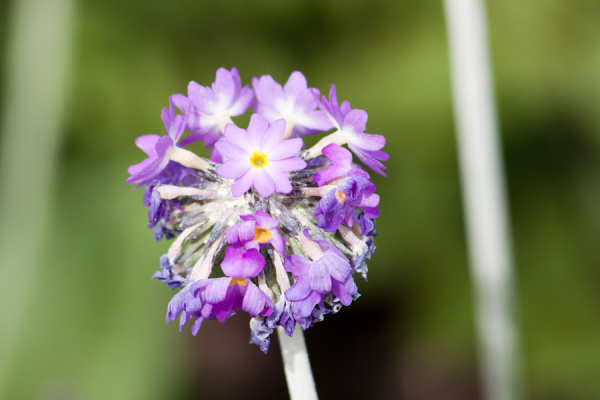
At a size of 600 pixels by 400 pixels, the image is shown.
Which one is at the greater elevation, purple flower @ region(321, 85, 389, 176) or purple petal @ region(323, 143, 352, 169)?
purple flower @ region(321, 85, 389, 176)

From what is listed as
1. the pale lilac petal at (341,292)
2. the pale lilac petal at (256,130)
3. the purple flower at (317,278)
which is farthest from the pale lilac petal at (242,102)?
the pale lilac petal at (341,292)

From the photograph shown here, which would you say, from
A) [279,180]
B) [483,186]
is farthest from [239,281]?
[483,186]

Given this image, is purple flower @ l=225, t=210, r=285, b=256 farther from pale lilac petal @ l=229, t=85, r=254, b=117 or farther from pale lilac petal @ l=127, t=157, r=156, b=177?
pale lilac petal @ l=229, t=85, r=254, b=117

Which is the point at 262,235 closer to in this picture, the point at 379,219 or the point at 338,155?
the point at 338,155

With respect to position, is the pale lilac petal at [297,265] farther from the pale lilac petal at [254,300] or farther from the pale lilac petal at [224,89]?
the pale lilac petal at [224,89]

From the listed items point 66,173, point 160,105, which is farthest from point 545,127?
point 66,173

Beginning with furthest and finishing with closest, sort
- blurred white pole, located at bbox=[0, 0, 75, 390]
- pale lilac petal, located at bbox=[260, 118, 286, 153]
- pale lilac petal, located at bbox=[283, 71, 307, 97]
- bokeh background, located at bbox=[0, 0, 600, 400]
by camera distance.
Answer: blurred white pole, located at bbox=[0, 0, 75, 390] → bokeh background, located at bbox=[0, 0, 600, 400] → pale lilac petal, located at bbox=[283, 71, 307, 97] → pale lilac petal, located at bbox=[260, 118, 286, 153]

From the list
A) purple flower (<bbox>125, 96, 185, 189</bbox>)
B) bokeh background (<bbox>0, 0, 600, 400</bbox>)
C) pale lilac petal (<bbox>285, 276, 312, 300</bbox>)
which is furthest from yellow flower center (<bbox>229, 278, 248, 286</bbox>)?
bokeh background (<bbox>0, 0, 600, 400</bbox>)
